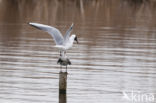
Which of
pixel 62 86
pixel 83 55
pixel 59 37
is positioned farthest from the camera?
pixel 83 55

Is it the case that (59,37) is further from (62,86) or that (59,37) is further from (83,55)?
(83,55)

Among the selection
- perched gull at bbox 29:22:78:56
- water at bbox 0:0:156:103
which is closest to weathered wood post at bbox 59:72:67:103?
water at bbox 0:0:156:103

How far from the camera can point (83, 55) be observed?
19.0 meters

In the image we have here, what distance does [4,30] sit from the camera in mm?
24969

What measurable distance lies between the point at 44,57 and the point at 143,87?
16.9 feet

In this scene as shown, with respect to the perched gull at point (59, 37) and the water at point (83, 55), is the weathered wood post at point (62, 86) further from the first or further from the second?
the perched gull at point (59, 37)

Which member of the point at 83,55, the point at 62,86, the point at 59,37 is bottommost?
the point at 62,86

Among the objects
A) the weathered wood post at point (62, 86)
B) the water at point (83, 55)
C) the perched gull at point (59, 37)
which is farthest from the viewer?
the water at point (83, 55)

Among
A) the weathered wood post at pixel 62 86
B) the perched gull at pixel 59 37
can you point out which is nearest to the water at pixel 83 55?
the weathered wood post at pixel 62 86

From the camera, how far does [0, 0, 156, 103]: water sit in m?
13.6

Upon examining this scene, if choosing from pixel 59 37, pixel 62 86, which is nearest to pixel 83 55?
pixel 59 37

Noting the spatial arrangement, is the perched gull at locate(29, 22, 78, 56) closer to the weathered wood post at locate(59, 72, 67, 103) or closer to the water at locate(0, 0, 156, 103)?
the weathered wood post at locate(59, 72, 67, 103)

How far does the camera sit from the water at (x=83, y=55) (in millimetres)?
13602

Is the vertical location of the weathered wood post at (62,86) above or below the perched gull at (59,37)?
below
